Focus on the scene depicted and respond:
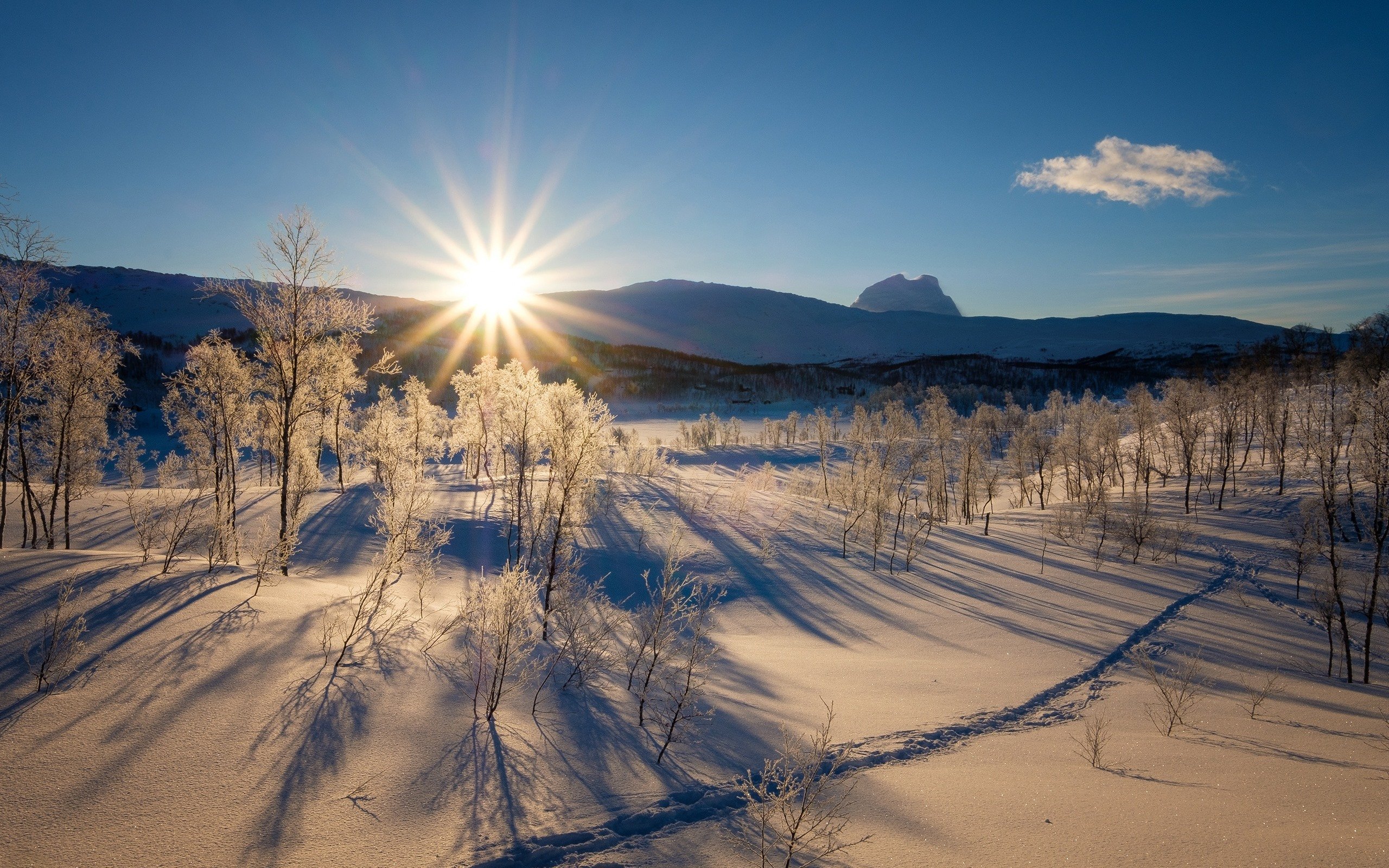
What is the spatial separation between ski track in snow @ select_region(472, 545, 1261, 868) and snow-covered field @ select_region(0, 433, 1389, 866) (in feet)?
0.10

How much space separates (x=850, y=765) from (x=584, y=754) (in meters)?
3.26

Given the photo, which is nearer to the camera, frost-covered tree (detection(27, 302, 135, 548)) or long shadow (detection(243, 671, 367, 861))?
long shadow (detection(243, 671, 367, 861))

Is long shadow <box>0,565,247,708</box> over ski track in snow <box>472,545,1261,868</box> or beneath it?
over

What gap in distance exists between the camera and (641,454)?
41125 mm

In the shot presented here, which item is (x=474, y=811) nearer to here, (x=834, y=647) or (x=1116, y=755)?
(x=1116, y=755)

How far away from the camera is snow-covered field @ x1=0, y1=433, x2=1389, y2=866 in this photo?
4.50m

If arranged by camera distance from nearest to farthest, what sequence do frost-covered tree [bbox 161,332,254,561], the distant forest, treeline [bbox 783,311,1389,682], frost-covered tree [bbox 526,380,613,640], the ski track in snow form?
the ski track in snow < frost-covered tree [bbox 526,380,613,640] < treeline [bbox 783,311,1389,682] < frost-covered tree [bbox 161,332,254,561] < the distant forest

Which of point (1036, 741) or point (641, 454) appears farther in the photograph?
point (641, 454)

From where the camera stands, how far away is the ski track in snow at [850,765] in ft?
15.3

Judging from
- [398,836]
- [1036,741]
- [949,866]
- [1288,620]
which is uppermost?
[398,836]

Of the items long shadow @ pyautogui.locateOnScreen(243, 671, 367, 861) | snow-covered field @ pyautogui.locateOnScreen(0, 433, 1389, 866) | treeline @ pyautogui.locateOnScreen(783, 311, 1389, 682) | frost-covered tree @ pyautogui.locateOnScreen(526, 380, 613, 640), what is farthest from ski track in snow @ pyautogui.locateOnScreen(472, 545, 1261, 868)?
treeline @ pyautogui.locateOnScreen(783, 311, 1389, 682)

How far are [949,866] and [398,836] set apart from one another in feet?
15.3

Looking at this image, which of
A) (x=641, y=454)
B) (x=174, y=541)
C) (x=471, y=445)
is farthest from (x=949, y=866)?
(x=641, y=454)

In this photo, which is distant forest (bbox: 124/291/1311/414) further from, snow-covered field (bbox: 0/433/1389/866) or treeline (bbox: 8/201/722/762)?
snow-covered field (bbox: 0/433/1389/866)
